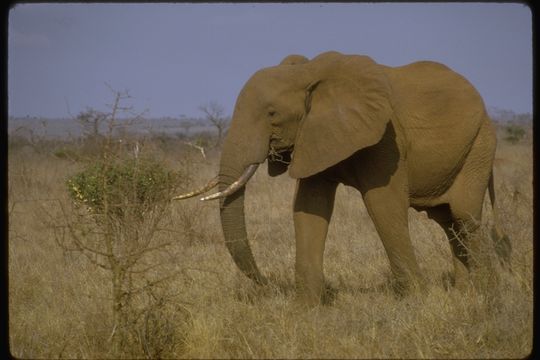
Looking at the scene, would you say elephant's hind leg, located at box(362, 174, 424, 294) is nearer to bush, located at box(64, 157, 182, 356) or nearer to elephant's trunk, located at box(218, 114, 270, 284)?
elephant's trunk, located at box(218, 114, 270, 284)

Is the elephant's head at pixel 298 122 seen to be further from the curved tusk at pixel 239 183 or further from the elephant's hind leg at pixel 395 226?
the elephant's hind leg at pixel 395 226

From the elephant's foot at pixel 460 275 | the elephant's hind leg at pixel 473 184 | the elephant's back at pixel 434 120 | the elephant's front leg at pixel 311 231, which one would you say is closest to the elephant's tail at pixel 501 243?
the elephant's hind leg at pixel 473 184

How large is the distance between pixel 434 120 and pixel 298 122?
1377 millimetres

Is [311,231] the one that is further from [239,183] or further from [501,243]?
[501,243]

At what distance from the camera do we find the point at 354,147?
5.48 metres

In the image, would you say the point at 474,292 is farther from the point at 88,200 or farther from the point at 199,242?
the point at 88,200

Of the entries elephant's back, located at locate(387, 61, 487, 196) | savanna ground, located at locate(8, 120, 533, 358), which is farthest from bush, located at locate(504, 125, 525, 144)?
elephant's back, located at locate(387, 61, 487, 196)

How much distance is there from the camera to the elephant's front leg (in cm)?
570

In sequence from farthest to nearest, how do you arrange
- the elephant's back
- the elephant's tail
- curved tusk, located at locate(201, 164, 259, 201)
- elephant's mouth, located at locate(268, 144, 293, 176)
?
the elephant's back < the elephant's tail < elephant's mouth, located at locate(268, 144, 293, 176) < curved tusk, located at locate(201, 164, 259, 201)

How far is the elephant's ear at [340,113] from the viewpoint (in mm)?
5484

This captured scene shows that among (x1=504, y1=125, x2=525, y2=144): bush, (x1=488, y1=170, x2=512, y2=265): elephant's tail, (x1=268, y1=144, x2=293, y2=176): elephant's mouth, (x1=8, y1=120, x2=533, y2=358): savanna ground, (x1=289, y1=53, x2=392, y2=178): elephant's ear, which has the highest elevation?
(x1=289, y1=53, x2=392, y2=178): elephant's ear

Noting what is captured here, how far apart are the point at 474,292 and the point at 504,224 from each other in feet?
2.37

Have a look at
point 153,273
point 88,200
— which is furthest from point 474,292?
point 88,200

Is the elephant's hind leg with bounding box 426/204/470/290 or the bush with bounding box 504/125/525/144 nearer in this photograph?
the elephant's hind leg with bounding box 426/204/470/290
